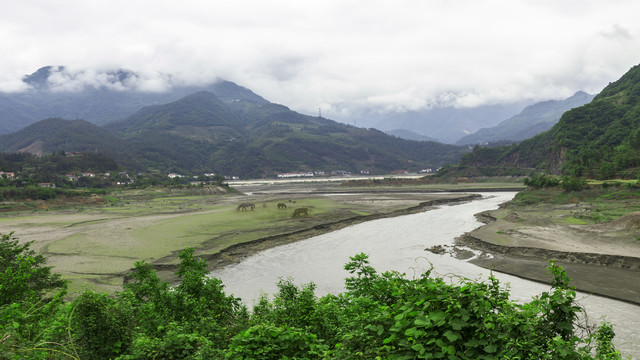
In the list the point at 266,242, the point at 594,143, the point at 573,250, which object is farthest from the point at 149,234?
the point at 594,143

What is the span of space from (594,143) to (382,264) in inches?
3882

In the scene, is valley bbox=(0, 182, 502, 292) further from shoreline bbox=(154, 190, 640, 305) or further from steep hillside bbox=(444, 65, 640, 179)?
steep hillside bbox=(444, 65, 640, 179)

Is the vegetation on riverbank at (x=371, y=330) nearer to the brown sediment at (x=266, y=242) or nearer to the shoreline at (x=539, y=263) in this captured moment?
the brown sediment at (x=266, y=242)

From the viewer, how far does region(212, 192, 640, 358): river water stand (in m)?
19.1

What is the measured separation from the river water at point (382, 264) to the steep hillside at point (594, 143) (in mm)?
45830

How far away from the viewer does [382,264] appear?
30375 mm

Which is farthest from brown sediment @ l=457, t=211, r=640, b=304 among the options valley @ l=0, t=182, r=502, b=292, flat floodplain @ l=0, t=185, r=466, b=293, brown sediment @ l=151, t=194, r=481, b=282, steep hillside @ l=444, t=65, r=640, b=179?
steep hillside @ l=444, t=65, r=640, b=179

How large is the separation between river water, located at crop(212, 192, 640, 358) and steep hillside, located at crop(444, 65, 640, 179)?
4583 cm

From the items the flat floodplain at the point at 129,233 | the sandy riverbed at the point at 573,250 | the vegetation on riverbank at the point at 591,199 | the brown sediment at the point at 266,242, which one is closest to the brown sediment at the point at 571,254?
the sandy riverbed at the point at 573,250

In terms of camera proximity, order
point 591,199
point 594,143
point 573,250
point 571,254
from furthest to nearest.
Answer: point 594,143
point 591,199
point 573,250
point 571,254

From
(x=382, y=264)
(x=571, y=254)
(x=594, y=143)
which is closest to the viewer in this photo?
(x=571, y=254)

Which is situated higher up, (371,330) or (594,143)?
(594,143)

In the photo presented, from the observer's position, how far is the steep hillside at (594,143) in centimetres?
7400

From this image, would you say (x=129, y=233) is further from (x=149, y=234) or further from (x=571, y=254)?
(x=571, y=254)
